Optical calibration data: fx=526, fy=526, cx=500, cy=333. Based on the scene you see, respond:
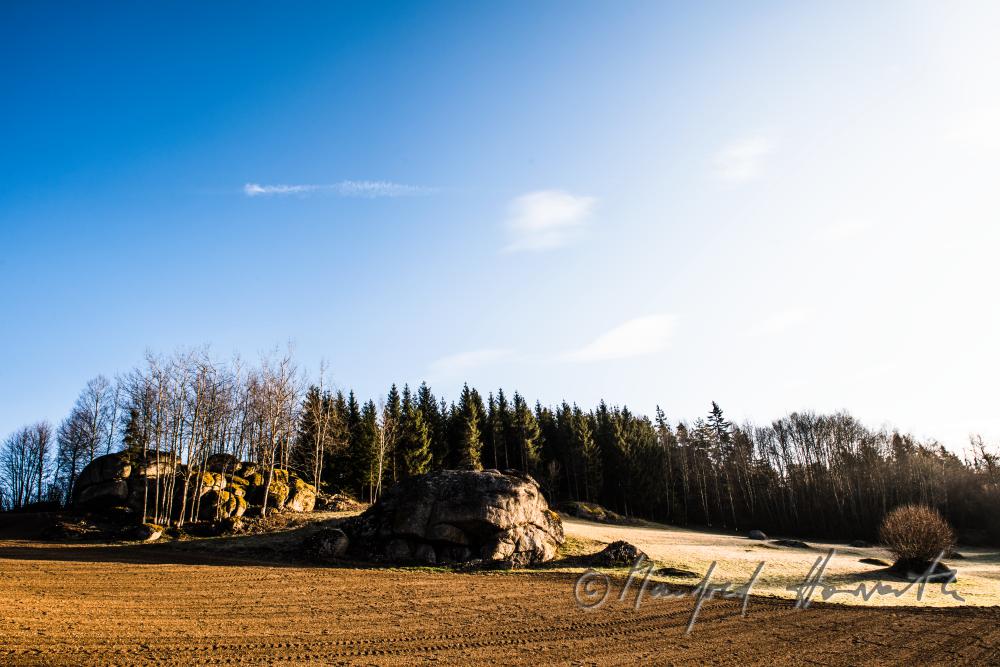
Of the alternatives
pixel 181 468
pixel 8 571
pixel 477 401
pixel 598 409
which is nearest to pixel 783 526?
pixel 598 409

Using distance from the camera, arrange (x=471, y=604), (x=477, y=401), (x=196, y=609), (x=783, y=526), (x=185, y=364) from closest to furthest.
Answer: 1. (x=196, y=609)
2. (x=471, y=604)
3. (x=185, y=364)
4. (x=783, y=526)
5. (x=477, y=401)

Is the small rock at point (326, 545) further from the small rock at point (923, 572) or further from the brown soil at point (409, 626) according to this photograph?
the small rock at point (923, 572)

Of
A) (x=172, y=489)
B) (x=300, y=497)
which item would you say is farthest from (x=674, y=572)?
(x=172, y=489)

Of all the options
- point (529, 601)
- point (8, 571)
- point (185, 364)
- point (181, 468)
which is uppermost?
point (185, 364)

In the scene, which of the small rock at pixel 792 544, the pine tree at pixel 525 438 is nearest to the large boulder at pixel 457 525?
the small rock at pixel 792 544

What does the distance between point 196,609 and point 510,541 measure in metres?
16.3

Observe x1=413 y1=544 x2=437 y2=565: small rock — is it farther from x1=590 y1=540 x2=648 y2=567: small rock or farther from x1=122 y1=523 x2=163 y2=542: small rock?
x1=122 y1=523 x2=163 y2=542: small rock

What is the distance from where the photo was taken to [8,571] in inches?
788

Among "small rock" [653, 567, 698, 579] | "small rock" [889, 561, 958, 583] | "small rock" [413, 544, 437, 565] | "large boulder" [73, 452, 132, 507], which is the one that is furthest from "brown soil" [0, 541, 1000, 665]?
"large boulder" [73, 452, 132, 507]

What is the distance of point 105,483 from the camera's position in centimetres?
4031

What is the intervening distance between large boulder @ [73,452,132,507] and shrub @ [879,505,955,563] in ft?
165

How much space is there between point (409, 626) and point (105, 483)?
38.6m

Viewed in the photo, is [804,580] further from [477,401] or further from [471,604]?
[477,401]

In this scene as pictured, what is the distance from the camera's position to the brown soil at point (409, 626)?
11.2 m
